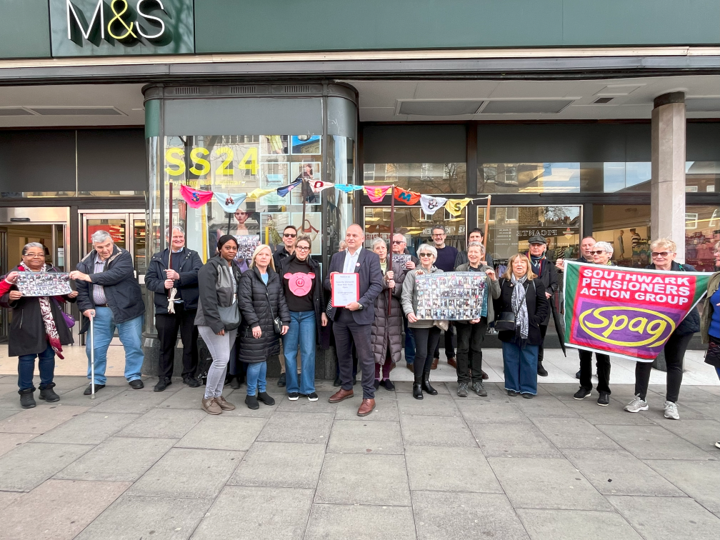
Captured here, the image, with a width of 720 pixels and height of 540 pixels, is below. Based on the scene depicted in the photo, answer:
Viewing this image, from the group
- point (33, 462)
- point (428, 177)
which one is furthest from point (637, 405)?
point (33, 462)

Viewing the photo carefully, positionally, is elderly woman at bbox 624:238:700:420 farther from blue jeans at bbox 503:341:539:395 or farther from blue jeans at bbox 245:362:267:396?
blue jeans at bbox 245:362:267:396

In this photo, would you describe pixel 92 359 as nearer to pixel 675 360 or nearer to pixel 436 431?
pixel 436 431

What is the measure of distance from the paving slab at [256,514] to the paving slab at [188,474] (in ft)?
0.59

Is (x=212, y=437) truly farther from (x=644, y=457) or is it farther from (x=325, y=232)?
(x=644, y=457)

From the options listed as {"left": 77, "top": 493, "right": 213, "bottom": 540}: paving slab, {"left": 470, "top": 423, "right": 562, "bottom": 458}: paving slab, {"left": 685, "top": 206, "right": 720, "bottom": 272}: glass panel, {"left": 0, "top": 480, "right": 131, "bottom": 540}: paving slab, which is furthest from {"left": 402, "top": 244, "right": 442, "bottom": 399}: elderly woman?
{"left": 685, "top": 206, "right": 720, "bottom": 272}: glass panel

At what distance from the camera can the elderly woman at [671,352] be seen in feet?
14.8

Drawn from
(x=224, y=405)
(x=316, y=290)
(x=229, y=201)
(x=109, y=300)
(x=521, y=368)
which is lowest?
(x=224, y=405)

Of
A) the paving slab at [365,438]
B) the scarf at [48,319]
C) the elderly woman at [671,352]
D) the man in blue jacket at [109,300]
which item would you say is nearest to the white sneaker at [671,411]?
the elderly woman at [671,352]

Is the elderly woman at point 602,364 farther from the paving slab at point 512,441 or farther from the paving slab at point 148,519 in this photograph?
the paving slab at point 148,519

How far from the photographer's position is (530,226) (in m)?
8.38

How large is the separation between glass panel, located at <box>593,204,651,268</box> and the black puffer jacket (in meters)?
6.85

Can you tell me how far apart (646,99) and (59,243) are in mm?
11344

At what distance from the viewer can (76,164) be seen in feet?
27.3

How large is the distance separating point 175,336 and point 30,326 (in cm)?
157
